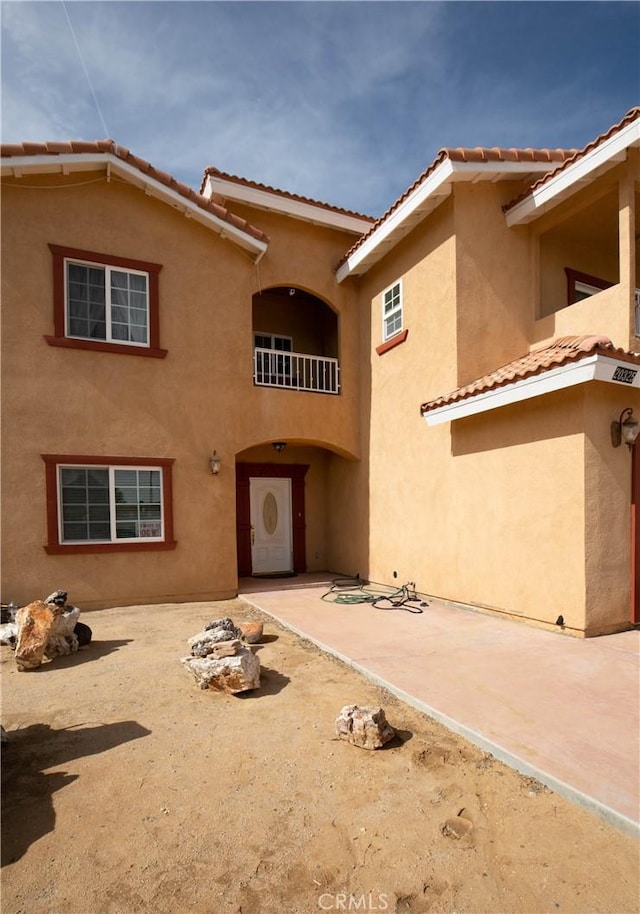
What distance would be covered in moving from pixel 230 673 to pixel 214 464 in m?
5.49

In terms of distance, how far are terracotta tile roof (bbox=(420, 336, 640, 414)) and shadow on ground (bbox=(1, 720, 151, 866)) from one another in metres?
6.40

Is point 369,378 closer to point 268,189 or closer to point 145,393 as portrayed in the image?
point 268,189

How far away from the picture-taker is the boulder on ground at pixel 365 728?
12.5 feet

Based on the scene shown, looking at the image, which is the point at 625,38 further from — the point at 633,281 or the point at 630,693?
the point at 630,693

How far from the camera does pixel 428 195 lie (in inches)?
349

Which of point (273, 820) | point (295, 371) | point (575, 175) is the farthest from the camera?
point (295, 371)

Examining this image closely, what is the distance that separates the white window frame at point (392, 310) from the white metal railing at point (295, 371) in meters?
1.49

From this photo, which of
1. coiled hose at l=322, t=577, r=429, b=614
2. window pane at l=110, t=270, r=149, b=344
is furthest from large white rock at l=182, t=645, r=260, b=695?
window pane at l=110, t=270, r=149, b=344

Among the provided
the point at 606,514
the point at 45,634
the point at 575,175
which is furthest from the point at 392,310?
the point at 45,634

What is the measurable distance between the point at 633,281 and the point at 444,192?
3.60m

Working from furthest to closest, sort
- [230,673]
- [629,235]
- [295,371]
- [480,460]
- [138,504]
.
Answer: [295,371] < [138,504] < [480,460] < [629,235] < [230,673]

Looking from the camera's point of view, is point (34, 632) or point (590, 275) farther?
point (590, 275)

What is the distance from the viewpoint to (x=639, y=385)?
6.74 meters

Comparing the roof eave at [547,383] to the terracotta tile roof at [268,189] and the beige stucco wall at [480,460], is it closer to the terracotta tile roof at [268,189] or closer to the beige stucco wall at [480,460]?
the beige stucco wall at [480,460]
